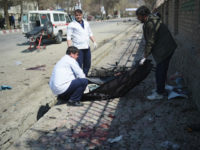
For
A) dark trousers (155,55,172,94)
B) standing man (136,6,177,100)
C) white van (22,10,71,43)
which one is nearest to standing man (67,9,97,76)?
standing man (136,6,177,100)

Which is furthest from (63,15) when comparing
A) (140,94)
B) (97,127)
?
(97,127)

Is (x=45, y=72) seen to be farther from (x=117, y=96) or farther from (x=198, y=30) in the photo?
(x=198, y=30)

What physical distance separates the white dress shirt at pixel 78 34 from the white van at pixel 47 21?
28.2ft

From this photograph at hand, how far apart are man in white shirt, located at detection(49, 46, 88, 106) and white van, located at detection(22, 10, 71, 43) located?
983cm

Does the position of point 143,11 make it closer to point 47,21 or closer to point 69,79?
point 69,79

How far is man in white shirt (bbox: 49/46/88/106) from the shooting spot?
398cm

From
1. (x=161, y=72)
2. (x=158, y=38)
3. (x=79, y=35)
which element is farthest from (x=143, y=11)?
(x=79, y=35)

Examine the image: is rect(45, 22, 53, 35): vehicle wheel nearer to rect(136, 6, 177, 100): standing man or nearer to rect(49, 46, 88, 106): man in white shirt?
rect(49, 46, 88, 106): man in white shirt

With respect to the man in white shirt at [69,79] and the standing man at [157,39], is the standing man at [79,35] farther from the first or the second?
the standing man at [157,39]

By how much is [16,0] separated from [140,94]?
34318 millimetres

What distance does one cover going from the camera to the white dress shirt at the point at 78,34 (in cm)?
508

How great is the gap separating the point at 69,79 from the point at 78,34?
1.51 meters

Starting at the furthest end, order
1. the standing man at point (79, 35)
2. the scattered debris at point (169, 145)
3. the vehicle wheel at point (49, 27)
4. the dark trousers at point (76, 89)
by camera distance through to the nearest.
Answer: the vehicle wheel at point (49, 27)
the standing man at point (79, 35)
the dark trousers at point (76, 89)
the scattered debris at point (169, 145)

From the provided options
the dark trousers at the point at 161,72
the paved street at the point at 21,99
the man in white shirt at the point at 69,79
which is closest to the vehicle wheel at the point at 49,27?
the paved street at the point at 21,99
